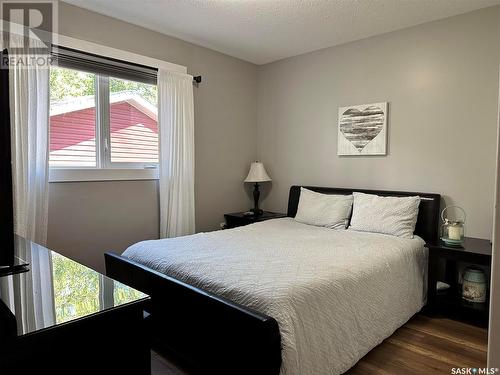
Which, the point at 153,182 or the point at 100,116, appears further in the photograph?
the point at 153,182

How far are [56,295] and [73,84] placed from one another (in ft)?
7.82

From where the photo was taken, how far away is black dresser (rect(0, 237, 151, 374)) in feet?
2.62

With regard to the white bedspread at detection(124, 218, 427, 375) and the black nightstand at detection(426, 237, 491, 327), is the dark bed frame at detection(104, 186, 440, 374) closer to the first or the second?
the white bedspread at detection(124, 218, 427, 375)

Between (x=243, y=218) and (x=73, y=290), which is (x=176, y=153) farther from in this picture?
(x=73, y=290)

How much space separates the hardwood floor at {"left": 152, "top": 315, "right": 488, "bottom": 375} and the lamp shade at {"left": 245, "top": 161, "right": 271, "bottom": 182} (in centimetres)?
216

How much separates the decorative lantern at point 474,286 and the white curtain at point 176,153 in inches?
98.5

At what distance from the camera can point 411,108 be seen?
10.3 feet

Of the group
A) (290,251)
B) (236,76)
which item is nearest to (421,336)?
(290,251)

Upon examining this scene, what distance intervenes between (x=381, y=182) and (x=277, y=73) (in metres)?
1.88

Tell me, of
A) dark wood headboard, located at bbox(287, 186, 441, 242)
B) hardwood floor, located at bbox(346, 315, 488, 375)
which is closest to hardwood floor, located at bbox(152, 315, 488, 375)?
hardwood floor, located at bbox(346, 315, 488, 375)

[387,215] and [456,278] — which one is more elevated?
[387,215]

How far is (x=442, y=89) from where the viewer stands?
297 cm

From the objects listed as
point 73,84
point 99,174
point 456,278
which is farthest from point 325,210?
point 73,84

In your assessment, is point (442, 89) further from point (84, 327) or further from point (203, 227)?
point (84, 327)
